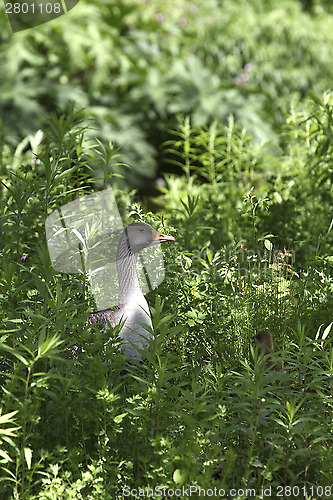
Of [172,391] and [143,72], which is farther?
[143,72]

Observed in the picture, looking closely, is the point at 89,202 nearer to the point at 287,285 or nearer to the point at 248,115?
the point at 287,285

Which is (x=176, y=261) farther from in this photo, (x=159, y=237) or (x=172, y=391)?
(x=172, y=391)

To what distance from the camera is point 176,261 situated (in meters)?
3.40

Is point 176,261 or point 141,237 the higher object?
point 141,237

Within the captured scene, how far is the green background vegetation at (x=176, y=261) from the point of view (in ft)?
7.87

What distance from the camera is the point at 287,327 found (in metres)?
3.33

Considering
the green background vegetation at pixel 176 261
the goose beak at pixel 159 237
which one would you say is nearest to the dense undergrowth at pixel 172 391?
the green background vegetation at pixel 176 261

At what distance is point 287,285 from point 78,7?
233 inches

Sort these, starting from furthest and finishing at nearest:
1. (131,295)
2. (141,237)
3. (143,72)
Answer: (143,72) → (141,237) → (131,295)

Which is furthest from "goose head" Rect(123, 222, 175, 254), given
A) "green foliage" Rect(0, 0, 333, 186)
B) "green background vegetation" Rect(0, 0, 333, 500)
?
"green foliage" Rect(0, 0, 333, 186)

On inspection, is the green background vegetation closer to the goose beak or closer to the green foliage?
the green foliage

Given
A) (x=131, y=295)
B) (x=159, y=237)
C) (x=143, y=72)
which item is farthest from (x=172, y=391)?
(x=143, y=72)

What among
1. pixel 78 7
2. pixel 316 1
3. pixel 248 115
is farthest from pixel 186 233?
pixel 316 1

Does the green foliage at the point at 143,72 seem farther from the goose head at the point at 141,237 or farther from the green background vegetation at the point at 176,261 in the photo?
the goose head at the point at 141,237
